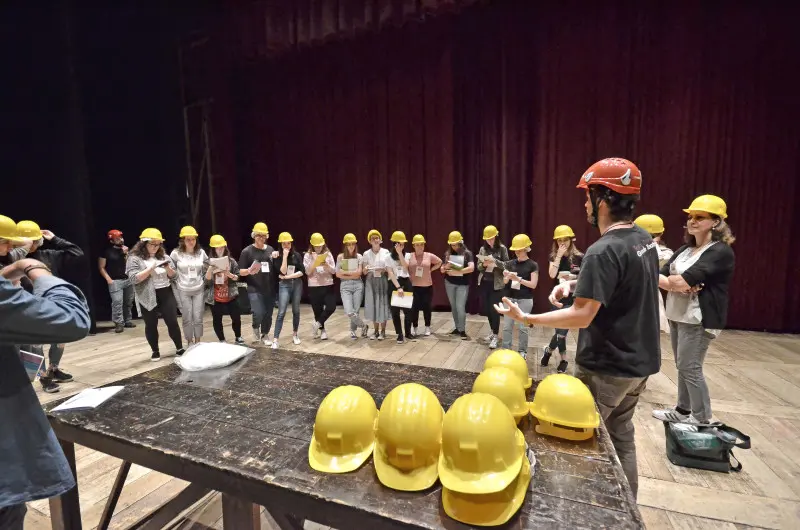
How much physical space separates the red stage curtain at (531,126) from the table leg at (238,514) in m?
6.58

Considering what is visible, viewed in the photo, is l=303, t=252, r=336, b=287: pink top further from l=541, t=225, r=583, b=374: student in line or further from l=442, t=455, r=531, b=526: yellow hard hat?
l=442, t=455, r=531, b=526: yellow hard hat

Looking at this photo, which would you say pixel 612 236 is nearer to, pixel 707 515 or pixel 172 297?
pixel 707 515

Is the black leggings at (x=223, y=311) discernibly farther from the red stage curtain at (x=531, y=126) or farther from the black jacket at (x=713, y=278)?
the black jacket at (x=713, y=278)

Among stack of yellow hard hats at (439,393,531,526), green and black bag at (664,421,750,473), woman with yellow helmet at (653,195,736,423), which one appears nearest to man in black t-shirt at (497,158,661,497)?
stack of yellow hard hats at (439,393,531,526)

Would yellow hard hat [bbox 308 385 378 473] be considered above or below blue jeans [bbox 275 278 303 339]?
above

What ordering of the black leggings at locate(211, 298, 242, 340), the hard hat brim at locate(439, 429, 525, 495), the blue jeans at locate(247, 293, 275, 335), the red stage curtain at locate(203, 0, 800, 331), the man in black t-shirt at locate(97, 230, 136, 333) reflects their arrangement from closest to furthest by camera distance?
the hard hat brim at locate(439, 429, 525, 495) < the black leggings at locate(211, 298, 242, 340) < the blue jeans at locate(247, 293, 275, 335) < the red stage curtain at locate(203, 0, 800, 331) < the man in black t-shirt at locate(97, 230, 136, 333)

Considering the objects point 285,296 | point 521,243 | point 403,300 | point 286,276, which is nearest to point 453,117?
point 521,243

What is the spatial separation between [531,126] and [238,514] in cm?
723

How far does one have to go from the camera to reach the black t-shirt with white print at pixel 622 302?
1.65 meters

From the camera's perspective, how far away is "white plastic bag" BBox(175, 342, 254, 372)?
237 cm

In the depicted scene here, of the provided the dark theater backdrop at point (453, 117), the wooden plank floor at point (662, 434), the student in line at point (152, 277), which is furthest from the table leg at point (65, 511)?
the dark theater backdrop at point (453, 117)

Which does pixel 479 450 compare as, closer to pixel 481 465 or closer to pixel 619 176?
pixel 481 465

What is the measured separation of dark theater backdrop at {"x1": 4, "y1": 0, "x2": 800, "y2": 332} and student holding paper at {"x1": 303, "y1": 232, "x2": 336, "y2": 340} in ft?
8.93

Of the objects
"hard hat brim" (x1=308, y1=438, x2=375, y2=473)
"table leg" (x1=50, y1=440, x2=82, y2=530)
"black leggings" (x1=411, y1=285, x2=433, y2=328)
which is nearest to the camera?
"hard hat brim" (x1=308, y1=438, x2=375, y2=473)
